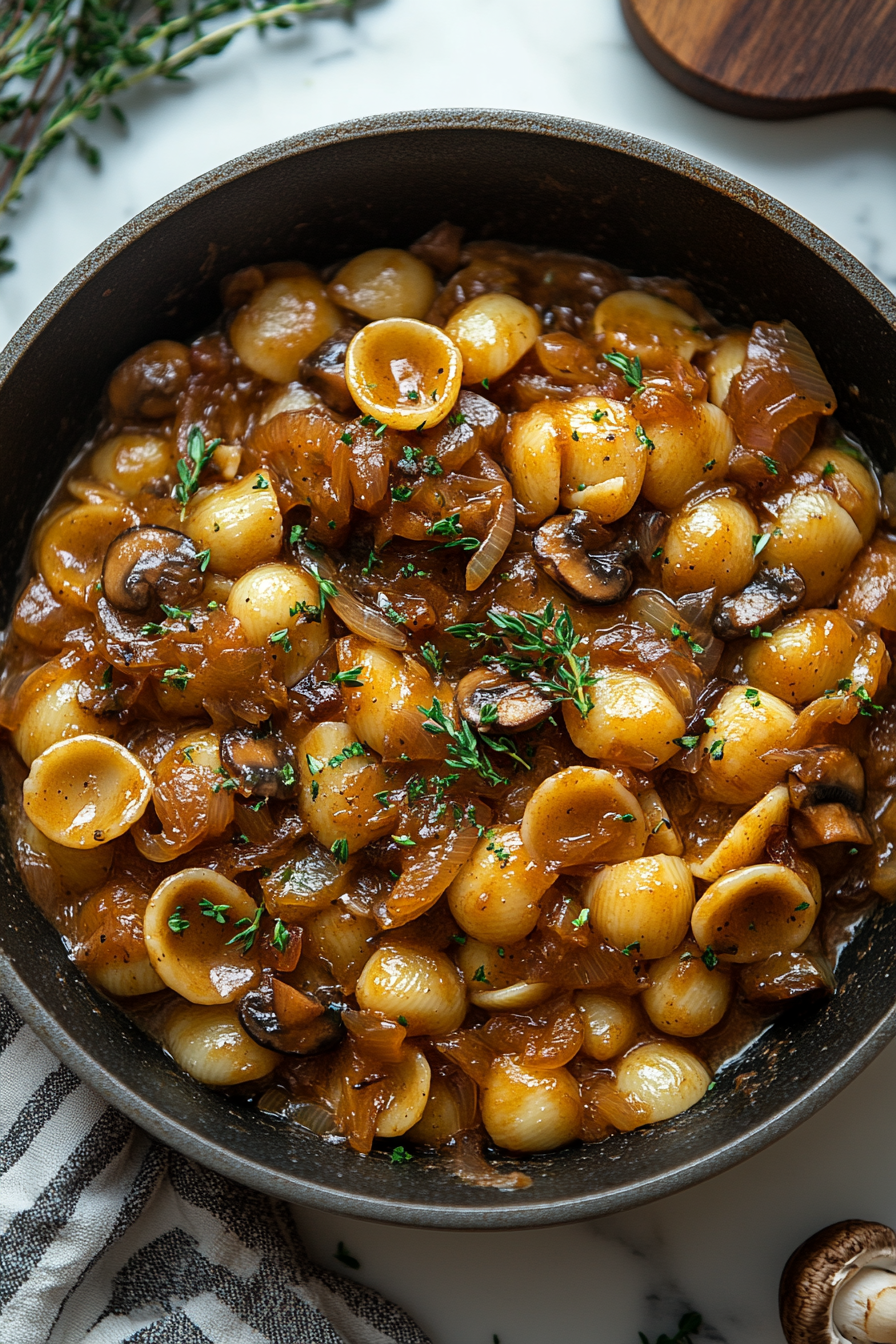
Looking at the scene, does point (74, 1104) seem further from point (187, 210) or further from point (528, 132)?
point (528, 132)

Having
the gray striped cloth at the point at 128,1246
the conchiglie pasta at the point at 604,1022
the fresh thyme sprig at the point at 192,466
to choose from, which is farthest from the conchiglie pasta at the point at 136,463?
the conchiglie pasta at the point at 604,1022

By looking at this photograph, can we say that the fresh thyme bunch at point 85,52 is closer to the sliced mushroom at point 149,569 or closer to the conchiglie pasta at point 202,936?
the sliced mushroom at point 149,569

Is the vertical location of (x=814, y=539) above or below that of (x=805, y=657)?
above

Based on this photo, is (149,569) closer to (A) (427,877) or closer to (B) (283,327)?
(B) (283,327)

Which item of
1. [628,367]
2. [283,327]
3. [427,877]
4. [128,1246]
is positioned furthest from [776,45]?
[128,1246]

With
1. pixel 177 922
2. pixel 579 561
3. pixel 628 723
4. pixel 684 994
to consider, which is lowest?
pixel 684 994

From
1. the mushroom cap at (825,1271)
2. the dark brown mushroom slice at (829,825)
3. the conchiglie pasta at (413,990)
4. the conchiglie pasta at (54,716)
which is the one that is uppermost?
the conchiglie pasta at (54,716)

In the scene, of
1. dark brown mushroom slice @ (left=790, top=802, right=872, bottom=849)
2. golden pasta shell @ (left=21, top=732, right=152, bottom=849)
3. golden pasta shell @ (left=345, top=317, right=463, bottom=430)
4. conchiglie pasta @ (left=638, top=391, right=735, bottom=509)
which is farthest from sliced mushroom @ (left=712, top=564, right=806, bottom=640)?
golden pasta shell @ (left=21, top=732, right=152, bottom=849)
